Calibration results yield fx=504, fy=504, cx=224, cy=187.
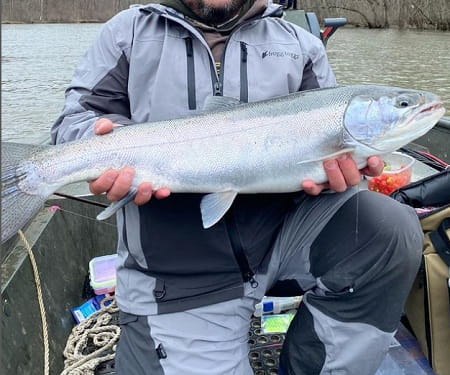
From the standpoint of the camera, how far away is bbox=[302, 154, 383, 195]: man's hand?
1.90 meters

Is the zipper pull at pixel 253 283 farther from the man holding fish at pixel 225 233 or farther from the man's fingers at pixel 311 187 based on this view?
the man's fingers at pixel 311 187

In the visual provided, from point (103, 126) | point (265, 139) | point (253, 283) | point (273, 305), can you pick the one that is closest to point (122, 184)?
point (103, 126)

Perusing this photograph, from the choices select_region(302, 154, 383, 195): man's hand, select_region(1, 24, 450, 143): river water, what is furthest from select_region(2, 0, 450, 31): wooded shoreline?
select_region(302, 154, 383, 195): man's hand

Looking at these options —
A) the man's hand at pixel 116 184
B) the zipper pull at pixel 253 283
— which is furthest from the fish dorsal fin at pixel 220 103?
the zipper pull at pixel 253 283

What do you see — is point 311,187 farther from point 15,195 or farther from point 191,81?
point 15,195

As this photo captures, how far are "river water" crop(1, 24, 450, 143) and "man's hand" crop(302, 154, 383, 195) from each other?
5726 millimetres

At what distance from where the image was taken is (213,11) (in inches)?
87.6

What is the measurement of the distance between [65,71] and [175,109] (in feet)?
47.9

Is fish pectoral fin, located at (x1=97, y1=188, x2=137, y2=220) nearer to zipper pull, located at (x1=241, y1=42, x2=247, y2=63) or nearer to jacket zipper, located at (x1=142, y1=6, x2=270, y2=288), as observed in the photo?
jacket zipper, located at (x1=142, y1=6, x2=270, y2=288)

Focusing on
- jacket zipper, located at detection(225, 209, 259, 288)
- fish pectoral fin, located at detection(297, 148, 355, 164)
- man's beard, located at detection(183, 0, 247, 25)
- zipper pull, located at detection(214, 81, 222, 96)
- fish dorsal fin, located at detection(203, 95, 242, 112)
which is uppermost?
man's beard, located at detection(183, 0, 247, 25)

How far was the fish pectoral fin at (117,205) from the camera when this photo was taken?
1.83m

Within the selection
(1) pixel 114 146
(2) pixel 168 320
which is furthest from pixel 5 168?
(2) pixel 168 320

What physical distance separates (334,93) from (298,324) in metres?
0.97

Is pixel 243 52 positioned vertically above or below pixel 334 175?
above
